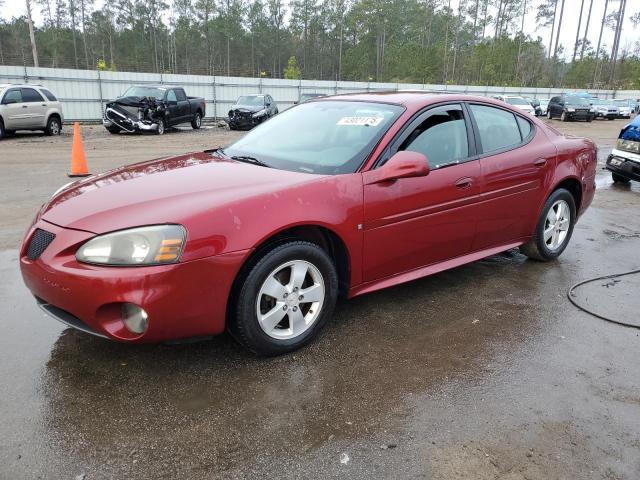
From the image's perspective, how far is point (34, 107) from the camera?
53.1 feet

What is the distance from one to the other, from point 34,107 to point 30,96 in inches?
15.0

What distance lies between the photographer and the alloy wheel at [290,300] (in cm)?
301

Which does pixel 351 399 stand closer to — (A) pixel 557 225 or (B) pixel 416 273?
(B) pixel 416 273

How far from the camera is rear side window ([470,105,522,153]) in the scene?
13.9 feet

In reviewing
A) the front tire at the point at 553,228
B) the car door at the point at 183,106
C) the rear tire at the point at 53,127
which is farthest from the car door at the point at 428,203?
the car door at the point at 183,106

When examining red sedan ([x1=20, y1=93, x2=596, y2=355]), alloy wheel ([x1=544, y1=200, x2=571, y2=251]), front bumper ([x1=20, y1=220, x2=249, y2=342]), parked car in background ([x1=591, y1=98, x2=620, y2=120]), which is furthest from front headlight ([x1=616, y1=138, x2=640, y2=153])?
Answer: parked car in background ([x1=591, y1=98, x2=620, y2=120])

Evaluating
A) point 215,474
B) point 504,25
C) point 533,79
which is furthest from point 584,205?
point 504,25

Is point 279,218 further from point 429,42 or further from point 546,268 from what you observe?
point 429,42

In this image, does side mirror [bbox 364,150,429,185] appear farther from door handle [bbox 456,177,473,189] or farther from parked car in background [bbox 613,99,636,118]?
parked car in background [bbox 613,99,636,118]

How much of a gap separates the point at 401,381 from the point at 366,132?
169 centimetres

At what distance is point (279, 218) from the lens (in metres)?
2.94

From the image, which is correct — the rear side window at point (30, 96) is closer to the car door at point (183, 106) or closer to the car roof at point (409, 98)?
the car door at point (183, 106)

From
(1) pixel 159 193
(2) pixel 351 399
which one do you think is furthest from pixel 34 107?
(2) pixel 351 399

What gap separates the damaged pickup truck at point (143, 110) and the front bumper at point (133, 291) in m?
16.6
